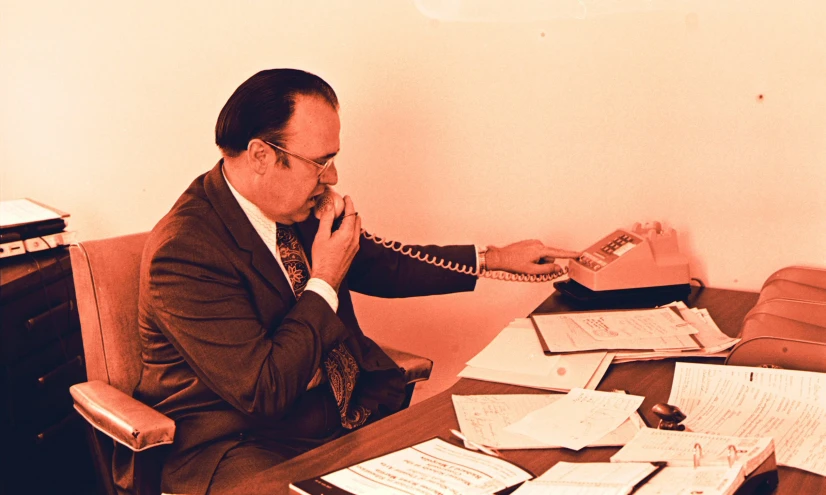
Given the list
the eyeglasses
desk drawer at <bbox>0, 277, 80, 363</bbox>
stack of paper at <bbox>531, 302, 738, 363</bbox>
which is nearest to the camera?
stack of paper at <bbox>531, 302, 738, 363</bbox>

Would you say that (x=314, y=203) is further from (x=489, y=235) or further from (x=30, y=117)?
(x=30, y=117)

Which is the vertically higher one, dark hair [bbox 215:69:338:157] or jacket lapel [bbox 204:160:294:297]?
dark hair [bbox 215:69:338:157]

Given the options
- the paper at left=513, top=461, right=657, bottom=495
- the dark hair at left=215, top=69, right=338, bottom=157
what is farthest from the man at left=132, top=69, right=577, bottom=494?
the paper at left=513, top=461, right=657, bottom=495

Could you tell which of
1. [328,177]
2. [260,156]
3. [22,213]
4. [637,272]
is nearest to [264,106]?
[260,156]

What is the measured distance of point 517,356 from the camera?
160 centimetres

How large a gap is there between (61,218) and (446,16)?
1363 mm

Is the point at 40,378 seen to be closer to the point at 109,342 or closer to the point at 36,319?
the point at 36,319

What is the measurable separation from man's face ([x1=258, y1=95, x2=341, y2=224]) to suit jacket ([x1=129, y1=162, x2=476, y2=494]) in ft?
0.30

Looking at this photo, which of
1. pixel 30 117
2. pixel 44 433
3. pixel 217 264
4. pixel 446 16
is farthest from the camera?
pixel 30 117

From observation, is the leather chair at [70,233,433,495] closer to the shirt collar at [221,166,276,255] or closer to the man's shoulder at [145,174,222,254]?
the man's shoulder at [145,174,222,254]

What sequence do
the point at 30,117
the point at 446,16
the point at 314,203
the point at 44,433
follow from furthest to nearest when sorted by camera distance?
the point at 30,117 → the point at 44,433 → the point at 446,16 → the point at 314,203

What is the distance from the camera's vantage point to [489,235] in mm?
2248

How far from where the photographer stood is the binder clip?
121cm

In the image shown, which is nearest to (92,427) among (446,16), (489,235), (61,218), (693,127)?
(61,218)
